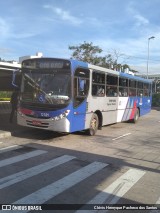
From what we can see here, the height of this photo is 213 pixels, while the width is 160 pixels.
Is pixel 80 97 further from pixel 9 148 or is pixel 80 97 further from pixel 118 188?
pixel 118 188

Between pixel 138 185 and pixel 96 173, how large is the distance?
1153 mm

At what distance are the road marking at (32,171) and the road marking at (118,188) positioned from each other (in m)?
1.74

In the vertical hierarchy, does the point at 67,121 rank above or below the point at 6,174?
above

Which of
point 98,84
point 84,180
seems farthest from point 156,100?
point 84,180

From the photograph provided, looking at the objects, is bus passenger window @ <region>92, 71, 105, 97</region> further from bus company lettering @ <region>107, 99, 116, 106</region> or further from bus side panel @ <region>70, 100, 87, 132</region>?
bus side panel @ <region>70, 100, 87, 132</region>

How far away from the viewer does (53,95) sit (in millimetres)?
11797

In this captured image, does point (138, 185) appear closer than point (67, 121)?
Yes

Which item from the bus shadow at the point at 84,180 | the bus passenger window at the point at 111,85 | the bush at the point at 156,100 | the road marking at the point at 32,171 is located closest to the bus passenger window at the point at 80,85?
the bus shadow at the point at 84,180

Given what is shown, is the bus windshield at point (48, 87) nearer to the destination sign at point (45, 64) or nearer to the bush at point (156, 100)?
the destination sign at point (45, 64)

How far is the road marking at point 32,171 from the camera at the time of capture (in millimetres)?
6847

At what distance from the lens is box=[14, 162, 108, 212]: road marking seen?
5863 mm

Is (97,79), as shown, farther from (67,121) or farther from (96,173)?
(96,173)

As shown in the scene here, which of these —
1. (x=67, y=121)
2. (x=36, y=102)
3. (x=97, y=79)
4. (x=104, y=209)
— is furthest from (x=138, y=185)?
(x=97, y=79)

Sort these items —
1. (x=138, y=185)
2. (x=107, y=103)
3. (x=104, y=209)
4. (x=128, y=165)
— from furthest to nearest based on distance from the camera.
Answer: (x=107, y=103) → (x=128, y=165) → (x=138, y=185) → (x=104, y=209)
